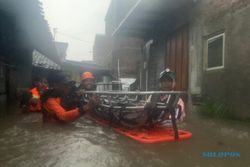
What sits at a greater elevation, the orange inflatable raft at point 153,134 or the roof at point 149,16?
the roof at point 149,16

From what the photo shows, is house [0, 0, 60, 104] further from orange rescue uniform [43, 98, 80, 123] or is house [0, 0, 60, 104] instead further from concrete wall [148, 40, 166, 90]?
concrete wall [148, 40, 166, 90]

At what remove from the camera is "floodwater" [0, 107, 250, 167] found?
2.84 metres

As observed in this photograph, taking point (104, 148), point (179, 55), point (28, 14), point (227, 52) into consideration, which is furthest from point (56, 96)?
point (179, 55)

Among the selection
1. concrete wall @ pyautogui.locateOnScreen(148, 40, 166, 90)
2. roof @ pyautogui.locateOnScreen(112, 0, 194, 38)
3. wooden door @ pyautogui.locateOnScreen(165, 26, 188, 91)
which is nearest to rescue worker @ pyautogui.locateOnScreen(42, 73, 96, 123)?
wooden door @ pyautogui.locateOnScreen(165, 26, 188, 91)

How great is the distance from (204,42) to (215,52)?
21.8 inches

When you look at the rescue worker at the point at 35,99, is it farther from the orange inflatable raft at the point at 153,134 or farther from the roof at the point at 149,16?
the roof at the point at 149,16

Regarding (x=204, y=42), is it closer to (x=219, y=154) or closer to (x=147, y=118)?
(x=147, y=118)

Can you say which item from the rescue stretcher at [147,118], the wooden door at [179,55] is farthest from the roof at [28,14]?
the wooden door at [179,55]

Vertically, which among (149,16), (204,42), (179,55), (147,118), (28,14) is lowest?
(147,118)

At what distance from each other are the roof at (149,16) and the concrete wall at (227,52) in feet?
3.78

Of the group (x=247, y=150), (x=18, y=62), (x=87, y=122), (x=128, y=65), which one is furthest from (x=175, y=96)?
(x=128, y=65)

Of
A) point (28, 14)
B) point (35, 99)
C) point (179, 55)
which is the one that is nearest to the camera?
point (28, 14)

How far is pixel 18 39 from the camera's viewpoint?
9094 mm

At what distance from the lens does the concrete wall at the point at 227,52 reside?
5906 millimetres
